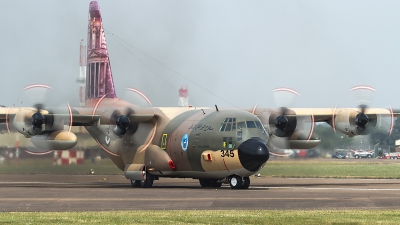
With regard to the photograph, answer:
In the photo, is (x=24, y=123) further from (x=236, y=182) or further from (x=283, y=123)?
(x=283, y=123)

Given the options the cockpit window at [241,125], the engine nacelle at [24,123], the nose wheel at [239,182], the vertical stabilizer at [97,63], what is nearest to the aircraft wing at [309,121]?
the cockpit window at [241,125]

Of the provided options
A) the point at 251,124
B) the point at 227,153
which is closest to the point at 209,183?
the point at 227,153

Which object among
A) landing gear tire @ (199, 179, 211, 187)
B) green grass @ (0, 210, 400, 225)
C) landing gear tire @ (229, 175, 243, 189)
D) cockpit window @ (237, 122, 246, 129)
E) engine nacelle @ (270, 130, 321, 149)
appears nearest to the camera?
green grass @ (0, 210, 400, 225)

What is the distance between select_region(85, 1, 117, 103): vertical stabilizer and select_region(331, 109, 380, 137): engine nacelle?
12.1 m

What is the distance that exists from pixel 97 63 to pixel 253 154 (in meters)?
14.0

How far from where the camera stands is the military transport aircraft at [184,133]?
28094mm

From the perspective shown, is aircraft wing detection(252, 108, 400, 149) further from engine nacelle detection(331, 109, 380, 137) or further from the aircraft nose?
the aircraft nose

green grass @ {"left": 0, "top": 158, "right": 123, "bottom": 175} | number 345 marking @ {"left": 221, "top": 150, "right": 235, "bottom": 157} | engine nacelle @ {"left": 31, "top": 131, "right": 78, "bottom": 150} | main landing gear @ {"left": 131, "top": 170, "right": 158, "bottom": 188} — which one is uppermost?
number 345 marking @ {"left": 221, "top": 150, "right": 235, "bottom": 157}

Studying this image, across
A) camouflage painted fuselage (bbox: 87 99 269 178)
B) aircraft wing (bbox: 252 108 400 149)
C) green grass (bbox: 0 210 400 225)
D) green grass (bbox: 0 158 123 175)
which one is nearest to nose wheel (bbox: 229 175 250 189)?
camouflage painted fuselage (bbox: 87 99 269 178)

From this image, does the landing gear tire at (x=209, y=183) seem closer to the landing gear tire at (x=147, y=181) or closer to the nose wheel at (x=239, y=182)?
the landing gear tire at (x=147, y=181)

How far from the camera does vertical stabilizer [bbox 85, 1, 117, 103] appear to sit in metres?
37.3

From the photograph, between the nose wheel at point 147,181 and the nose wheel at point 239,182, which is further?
the nose wheel at point 147,181

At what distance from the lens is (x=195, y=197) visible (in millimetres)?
22984

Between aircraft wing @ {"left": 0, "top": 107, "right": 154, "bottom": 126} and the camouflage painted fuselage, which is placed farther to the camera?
aircraft wing @ {"left": 0, "top": 107, "right": 154, "bottom": 126}
